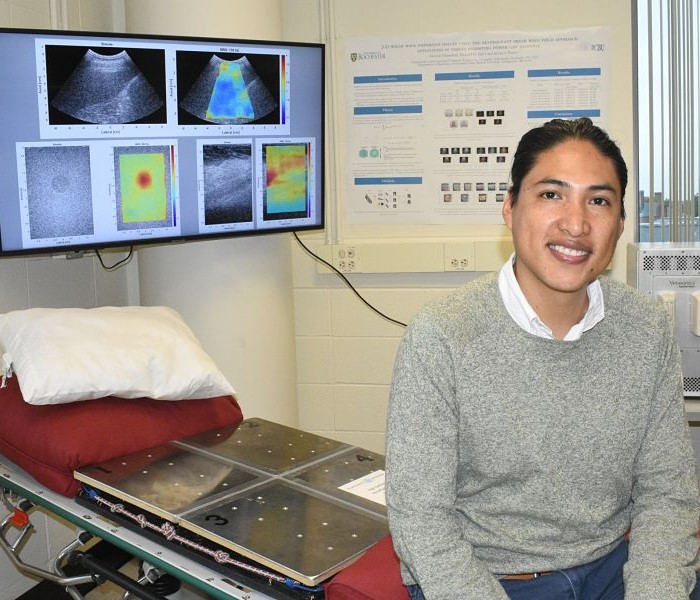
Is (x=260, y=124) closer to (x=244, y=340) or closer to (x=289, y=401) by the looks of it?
(x=244, y=340)

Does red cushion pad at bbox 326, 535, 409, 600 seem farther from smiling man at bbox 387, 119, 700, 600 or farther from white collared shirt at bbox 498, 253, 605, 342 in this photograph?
white collared shirt at bbox 498, 253, 605, 342

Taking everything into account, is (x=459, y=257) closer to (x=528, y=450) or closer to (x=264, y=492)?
(x=264, y=492)

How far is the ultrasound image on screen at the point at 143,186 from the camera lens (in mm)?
2393

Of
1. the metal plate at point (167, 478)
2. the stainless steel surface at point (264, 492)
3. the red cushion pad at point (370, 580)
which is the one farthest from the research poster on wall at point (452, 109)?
the red cushion pad at point (370, 580)

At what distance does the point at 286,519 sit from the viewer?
1688mm

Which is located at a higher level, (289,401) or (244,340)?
(244,340)

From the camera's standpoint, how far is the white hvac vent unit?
2859 mm

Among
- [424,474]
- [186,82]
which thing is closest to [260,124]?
[186,82]

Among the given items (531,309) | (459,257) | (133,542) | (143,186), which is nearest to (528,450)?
(531,309)

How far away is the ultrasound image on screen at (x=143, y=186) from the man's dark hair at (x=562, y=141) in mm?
1306

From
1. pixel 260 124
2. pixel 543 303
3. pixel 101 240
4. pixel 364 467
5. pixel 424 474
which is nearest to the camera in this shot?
pixel 424 474

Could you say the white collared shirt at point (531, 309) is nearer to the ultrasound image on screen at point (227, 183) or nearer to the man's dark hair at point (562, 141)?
the man's dark hair at point (562, 141)

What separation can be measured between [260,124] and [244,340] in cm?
76

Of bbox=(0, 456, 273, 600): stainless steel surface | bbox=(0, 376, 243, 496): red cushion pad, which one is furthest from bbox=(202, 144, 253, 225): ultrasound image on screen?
bbox=(0, 456, 273, 600): stainless steel surface
